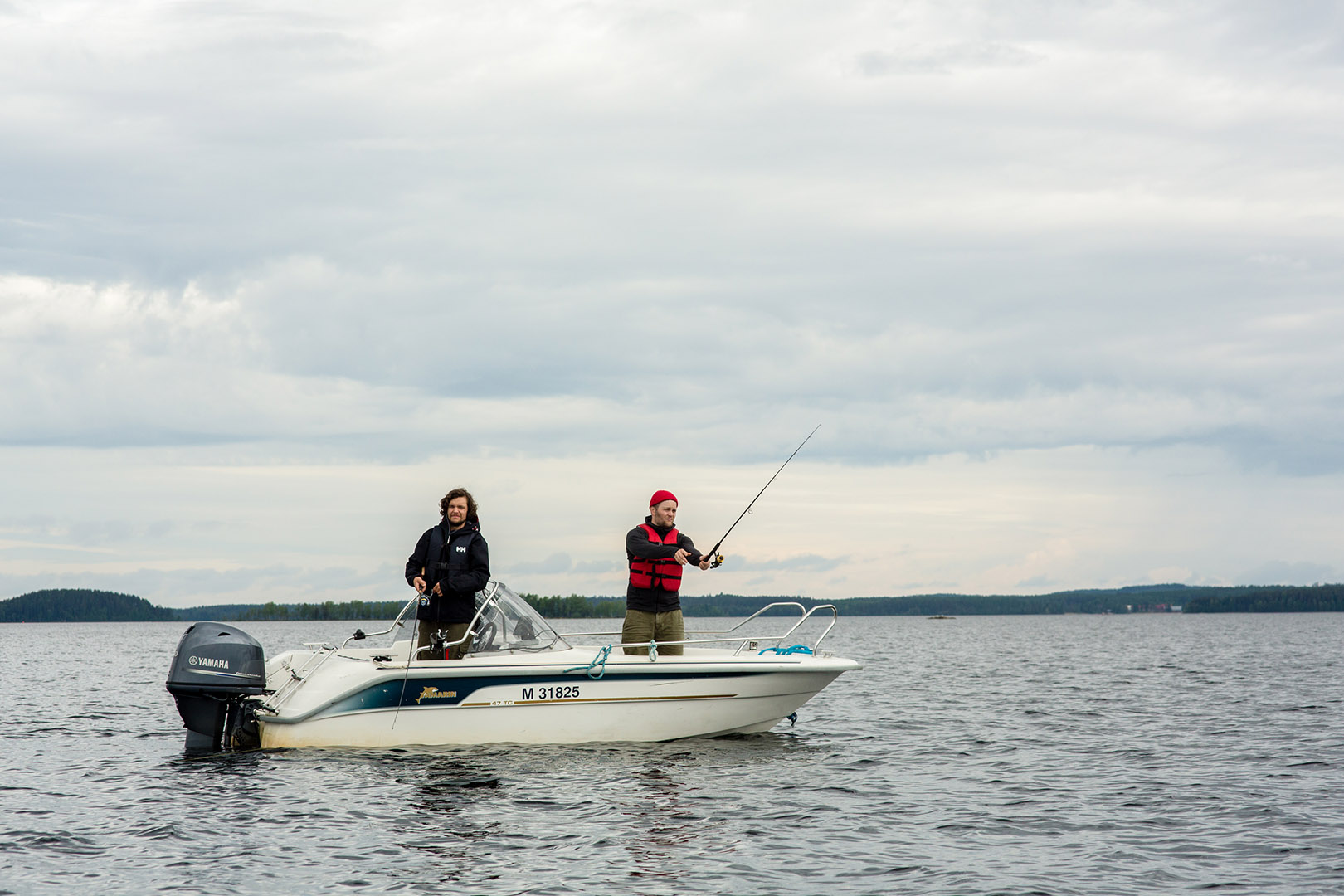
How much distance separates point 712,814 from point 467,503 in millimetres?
4139

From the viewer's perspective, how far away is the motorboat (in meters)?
11.5

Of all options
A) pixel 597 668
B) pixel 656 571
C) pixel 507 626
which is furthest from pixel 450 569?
pixel 656 571

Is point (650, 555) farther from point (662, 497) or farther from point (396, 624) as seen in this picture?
point (396, 624)

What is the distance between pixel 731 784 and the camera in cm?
1043

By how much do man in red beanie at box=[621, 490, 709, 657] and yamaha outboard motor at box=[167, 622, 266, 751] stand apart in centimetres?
385

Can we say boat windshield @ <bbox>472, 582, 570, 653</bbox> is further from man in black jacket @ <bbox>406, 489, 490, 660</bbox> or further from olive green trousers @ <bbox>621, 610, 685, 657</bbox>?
olive green trousers @ <bbox>621, 610, 685, 657</bbox>

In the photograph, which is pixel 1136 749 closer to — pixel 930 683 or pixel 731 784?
pixel 731 784

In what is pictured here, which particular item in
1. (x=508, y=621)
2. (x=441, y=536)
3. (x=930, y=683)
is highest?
(x=441, y=536)

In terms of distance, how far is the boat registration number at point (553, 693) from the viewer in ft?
38.1

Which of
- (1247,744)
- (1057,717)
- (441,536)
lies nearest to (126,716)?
(441,536)

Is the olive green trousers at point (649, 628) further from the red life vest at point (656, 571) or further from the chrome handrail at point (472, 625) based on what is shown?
the chrome handrail at point (472, 625)

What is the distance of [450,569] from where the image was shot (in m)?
11.5

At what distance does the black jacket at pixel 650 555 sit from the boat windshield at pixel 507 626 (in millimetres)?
931

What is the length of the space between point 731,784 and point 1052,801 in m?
2.91
